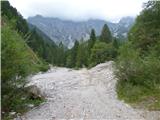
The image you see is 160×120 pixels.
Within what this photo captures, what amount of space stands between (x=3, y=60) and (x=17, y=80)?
220 centimetres

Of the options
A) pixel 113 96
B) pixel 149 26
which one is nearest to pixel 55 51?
pixel 149 26

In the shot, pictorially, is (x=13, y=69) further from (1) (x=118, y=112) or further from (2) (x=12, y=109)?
(1) (x=118, y=112)

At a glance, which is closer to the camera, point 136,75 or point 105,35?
point 136,75

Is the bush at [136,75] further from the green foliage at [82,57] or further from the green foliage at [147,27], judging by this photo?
the green foliage at [82,57]

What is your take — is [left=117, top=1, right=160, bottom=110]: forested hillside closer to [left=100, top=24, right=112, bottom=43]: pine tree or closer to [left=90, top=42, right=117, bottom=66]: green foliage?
[left=90, top=42, right=117, bottom=66]: green foliage

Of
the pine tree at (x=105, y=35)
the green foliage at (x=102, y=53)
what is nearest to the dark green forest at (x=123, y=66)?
the green foliage at (x=102, y=53)

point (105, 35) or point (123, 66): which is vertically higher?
point (105, 35)

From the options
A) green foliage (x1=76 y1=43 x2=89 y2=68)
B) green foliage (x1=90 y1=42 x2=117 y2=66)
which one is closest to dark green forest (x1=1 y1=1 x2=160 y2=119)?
green foliage (x1=90 y1=42 x2=117 y2=66)

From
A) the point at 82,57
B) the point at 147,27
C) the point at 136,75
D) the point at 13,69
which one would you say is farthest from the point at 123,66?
the point at 82,57

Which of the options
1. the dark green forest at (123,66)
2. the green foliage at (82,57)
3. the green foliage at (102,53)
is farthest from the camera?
the green foliage at (82,57)

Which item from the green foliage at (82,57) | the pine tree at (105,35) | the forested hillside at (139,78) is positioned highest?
the pine tree at (105,35)

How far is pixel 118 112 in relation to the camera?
67.3 ft

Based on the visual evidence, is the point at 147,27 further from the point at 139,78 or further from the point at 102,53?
the point at 102,53

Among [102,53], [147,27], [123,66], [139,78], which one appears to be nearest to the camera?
[139,78]
